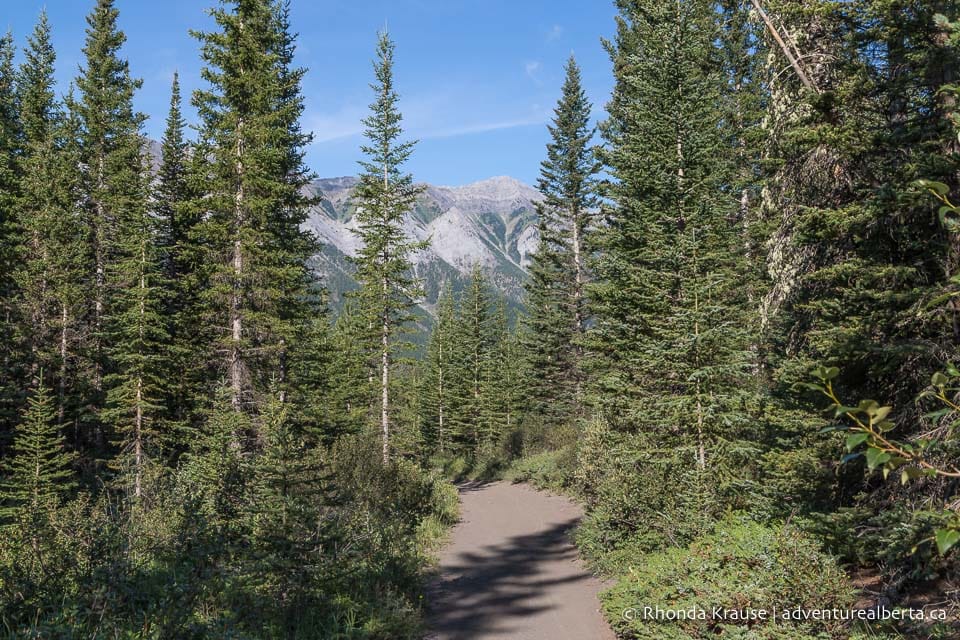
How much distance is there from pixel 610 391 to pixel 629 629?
883cm

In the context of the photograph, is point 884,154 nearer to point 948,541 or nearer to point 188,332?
point 948,541

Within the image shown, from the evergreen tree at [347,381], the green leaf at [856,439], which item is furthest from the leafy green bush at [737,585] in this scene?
the evergreen tree at [347,381]

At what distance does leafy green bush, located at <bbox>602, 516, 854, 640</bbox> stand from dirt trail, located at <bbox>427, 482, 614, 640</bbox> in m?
0.89

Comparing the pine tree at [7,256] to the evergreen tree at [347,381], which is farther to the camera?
the evergreen tree at [347,381]

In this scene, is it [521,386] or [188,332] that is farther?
[521,386]

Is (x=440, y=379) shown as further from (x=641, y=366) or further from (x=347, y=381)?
(x=641, y=366)

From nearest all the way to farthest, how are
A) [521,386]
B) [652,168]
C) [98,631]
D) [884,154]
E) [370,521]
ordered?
[98,631] < [884,154] < [370,521] < [652,168] < [521,386]

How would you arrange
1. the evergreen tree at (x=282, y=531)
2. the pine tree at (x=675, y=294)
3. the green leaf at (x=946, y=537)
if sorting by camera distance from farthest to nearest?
1. the pine tree at (x=675, y=294)
2. the evergreen tree at (x=282, y=531)
3. the green leaf at (x=946, y=537)

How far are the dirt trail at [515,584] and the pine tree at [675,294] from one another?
7.67 ft

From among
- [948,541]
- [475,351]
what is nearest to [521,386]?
[475,351]

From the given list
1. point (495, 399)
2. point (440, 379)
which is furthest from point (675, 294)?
point (440, 379)

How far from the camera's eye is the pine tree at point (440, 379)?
48234mm

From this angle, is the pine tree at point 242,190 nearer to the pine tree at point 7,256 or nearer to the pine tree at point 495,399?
the pine tree at point 7,256

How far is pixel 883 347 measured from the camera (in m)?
6.46
